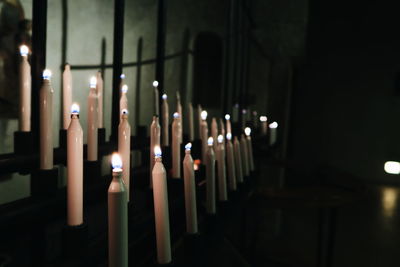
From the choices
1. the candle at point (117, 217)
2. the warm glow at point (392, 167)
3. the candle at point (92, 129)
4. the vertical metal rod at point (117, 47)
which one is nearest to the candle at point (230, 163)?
the vertical metal rod at point (117, 47)

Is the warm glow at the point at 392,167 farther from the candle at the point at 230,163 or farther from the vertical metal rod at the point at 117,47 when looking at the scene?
the vertical metal rod at the point at 117,47

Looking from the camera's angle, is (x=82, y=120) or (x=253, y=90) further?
(x=253, y=90)

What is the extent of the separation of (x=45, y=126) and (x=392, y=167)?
6.71m

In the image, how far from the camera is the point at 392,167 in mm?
6211

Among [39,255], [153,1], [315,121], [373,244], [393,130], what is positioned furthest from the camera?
[315,121]

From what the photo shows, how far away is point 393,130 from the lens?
6.14 meters

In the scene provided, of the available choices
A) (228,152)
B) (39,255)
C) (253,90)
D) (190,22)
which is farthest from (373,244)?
(39,255)

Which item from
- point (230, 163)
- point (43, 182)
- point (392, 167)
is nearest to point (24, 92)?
point (43, 182)

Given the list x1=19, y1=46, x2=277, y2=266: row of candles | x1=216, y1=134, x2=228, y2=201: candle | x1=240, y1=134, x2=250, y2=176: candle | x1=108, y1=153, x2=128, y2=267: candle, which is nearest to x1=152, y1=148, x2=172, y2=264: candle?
x1=19, y1=46, x2=277, y2=266: row of candles

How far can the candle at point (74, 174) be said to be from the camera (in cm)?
74

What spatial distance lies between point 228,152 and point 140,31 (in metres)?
2.59

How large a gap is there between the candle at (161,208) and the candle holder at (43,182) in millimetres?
343

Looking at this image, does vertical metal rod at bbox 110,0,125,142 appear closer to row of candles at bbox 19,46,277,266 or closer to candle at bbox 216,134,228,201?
row of candles at bbox 19,46,277,266

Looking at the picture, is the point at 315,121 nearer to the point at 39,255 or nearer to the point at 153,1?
the point at 153,1
